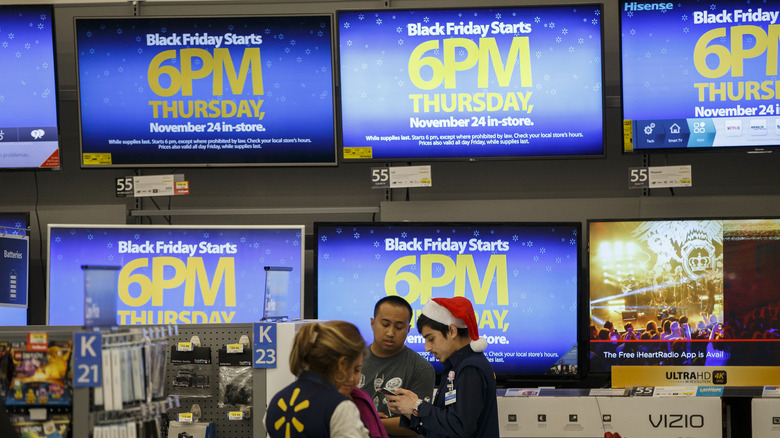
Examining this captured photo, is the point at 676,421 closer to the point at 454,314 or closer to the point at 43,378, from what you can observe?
the point at 454,314

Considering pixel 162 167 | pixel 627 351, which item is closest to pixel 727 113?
pixel 627 351

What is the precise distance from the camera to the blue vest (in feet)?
9.17

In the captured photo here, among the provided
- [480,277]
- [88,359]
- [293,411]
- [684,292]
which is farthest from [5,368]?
[684,292]

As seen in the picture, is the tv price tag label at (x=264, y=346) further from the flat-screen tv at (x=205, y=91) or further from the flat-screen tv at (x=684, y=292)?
the flat-screen tv at (x=684, y=292)

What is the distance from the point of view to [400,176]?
601cm

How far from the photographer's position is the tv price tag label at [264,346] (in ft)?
12.3

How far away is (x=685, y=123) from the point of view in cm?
582

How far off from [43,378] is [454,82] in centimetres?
355

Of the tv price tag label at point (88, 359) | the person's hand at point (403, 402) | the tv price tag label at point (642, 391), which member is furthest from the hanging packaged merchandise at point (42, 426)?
the tv price tag label at point (642, 391)

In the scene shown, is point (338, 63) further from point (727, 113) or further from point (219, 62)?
point (727, 113)

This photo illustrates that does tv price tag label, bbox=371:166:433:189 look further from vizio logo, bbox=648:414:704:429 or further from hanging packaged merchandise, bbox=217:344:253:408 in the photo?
hanging packaged merchandise, bbox=217:344:253:408

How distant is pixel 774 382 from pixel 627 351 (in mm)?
869

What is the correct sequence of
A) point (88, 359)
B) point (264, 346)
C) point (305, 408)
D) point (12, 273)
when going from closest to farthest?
point (305, 408) < point (88, 359) < point (264, 346) < point (12, 273)

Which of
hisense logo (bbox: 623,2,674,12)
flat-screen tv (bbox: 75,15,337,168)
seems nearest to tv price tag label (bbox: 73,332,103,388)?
flat-screen tv (bbox: 75,15,337,168)
